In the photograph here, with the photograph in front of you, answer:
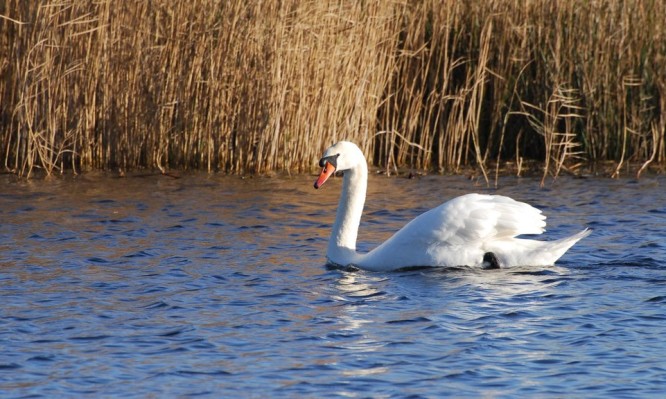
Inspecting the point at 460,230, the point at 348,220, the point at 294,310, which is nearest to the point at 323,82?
the point at 348,220

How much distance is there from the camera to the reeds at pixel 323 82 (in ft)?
40.2

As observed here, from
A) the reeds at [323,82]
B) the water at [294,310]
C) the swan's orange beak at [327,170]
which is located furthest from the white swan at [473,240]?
the reeds at [323,82]

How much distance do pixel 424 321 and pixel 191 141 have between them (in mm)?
6476

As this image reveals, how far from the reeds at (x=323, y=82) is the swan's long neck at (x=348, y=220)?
3421 mm

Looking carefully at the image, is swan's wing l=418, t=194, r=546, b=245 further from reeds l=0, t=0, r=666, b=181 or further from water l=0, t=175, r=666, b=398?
reeds l=0, t=0, r=666, b=181

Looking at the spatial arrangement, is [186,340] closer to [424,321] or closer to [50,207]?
[424,321]

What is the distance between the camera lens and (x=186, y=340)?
6.40m

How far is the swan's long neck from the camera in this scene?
28.1ft

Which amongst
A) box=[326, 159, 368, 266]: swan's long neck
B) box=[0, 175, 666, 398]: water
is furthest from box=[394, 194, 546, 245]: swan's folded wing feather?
box=[326, 159, 368, 266]: swan's long neck

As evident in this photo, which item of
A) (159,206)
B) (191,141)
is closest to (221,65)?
(191,141)

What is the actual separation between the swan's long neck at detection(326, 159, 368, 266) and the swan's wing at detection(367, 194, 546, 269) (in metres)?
0.36

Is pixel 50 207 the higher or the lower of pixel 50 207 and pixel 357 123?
the lower

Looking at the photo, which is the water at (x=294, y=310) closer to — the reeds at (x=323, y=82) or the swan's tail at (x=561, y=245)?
the swan's tail at (x=561, y=245)

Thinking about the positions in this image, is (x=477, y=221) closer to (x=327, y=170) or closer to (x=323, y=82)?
(x=327, y=170)
